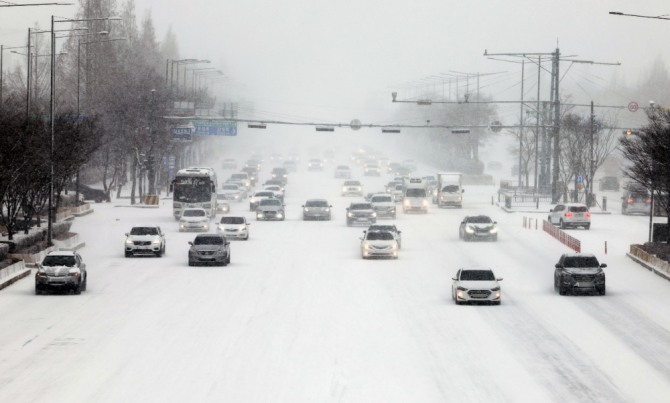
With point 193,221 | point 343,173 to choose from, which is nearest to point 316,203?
point 193,221

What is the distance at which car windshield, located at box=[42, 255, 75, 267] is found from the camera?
144 feet

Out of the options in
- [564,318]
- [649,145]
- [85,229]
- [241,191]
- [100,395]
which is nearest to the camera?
[100,395]

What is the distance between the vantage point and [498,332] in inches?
1431

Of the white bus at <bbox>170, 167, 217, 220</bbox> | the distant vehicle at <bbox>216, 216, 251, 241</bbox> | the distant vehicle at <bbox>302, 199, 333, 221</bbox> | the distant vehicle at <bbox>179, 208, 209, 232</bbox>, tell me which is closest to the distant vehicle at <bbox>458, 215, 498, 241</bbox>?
the distant vehicle at <bbox>216, 216, 251, 241</bbox>

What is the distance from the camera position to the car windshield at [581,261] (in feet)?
147

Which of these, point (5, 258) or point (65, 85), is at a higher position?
point (65, 85)

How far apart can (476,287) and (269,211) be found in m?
40.0

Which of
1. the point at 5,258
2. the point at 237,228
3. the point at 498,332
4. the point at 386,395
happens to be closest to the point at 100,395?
the point at 386,395

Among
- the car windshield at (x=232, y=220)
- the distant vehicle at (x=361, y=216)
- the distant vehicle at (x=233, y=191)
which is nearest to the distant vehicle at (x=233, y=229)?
the car windshield at (x=232, y=220)

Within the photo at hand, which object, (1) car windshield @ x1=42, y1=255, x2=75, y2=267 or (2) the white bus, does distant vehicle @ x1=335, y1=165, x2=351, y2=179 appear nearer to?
(2) the white bus

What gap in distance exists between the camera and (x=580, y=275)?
44.7 meters

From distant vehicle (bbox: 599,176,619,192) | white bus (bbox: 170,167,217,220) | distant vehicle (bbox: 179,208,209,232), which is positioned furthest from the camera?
distant vehicle (bbox: 599,176,619,192)

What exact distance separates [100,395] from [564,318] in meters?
17.3

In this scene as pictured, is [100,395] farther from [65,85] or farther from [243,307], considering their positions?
[65,85]
